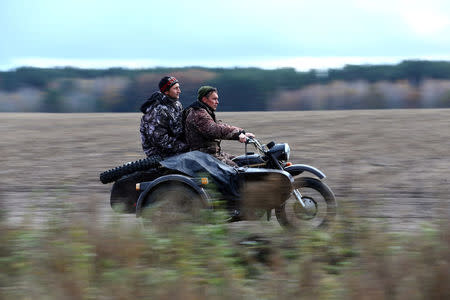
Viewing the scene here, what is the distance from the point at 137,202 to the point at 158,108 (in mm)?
1052

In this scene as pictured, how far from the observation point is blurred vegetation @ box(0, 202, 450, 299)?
170 inches

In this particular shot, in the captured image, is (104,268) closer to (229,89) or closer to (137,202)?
(137,202)

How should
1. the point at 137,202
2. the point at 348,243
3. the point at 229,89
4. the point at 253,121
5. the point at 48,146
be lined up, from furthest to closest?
the point at 229,89, the point at 253,121, the point at 48,146, the point at 137,202, the point at 348,243

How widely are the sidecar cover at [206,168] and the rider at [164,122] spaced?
12.6 inches

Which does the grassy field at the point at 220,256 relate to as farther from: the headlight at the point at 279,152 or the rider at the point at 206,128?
the rider at the point at 206,128

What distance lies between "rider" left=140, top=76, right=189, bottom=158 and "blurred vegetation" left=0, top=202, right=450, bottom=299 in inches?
75.3

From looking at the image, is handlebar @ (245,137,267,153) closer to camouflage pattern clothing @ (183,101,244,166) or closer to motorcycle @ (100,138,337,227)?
motorcycle @ (100,138,337,227)

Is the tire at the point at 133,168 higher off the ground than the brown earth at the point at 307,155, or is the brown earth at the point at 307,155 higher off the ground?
the tire at the point at 133,168

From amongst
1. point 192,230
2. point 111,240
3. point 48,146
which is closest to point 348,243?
point 192,230

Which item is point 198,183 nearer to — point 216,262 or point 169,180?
point 169,180

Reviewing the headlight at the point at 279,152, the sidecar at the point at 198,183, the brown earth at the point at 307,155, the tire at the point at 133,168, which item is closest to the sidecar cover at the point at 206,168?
the sidecar at the point at 198,183

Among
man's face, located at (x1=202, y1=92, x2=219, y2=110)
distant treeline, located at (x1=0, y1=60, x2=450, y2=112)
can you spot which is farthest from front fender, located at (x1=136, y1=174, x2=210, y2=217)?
distant treeline, located at (x1=0, y1=60, x2=450, y2=112)

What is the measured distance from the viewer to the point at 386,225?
5.38m

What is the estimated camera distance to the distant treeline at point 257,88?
118 feet
